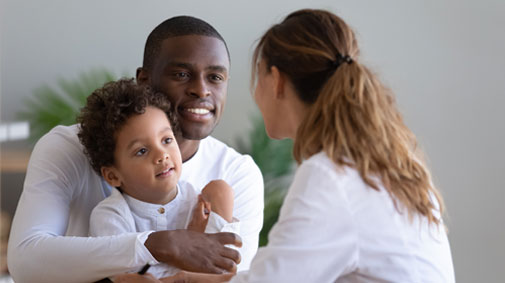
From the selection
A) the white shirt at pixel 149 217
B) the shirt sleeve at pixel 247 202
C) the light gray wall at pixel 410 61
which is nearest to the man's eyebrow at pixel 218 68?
the shirt sleeve at pixel 247 202

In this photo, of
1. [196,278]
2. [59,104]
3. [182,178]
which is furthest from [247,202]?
[59,104]

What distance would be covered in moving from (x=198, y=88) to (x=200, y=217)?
1.60 ft

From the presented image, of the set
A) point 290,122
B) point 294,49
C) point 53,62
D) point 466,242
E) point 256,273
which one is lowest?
point 466,242

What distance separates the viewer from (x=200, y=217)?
1.90 metres

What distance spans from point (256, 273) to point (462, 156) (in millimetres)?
2972

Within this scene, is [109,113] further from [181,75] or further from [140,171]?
[181,75]

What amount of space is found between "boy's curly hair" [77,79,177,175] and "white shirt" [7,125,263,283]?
4.2 inches

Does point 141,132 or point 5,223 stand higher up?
point 141,132

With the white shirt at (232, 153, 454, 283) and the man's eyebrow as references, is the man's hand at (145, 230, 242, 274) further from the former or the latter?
the man's eyebrow

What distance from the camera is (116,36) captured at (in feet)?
14.3

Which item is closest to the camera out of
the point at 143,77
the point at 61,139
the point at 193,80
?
the point at 61,139

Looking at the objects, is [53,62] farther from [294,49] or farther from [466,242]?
[294,49]

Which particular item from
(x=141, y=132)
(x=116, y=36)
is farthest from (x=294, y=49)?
(x=116, y=36)

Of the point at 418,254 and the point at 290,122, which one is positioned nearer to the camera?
the point at 418,254
